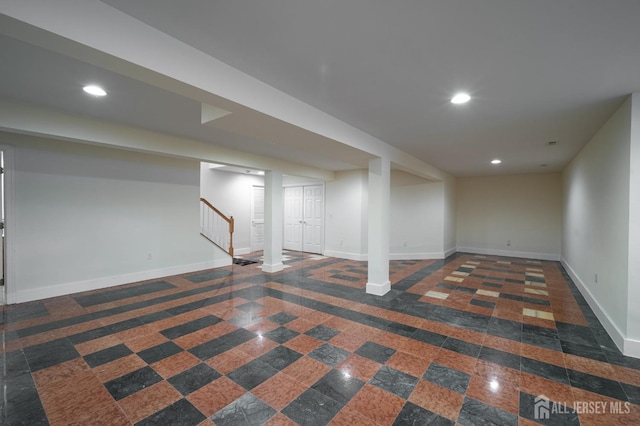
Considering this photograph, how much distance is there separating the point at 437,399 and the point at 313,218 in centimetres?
699

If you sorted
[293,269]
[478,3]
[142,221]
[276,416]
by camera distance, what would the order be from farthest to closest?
[293,269] < [142,221] < [276,416] < [478,3]

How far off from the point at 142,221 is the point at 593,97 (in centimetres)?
655

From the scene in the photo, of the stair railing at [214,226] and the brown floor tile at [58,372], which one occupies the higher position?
the stair railing at [214,226]

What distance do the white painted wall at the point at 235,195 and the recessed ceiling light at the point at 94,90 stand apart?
4802mm

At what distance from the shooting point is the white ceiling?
1.56 m

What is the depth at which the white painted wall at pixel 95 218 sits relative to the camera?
4043mm

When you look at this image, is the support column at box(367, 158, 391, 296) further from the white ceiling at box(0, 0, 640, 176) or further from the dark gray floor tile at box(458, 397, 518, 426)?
the dark gray floor tile at box(458, 397, 518, 426)

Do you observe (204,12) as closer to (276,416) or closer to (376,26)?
(376,26)

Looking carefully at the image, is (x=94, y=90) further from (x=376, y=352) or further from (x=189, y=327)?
(x=376, y=352)

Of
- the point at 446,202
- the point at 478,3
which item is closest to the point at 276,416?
the point at 478,3

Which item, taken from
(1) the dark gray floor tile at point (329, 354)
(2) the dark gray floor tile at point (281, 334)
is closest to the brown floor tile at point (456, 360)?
(1) the dark gray floor tile at point (329, 354)

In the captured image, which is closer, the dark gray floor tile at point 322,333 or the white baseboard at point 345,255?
the dark gray floor tile at point 322,333

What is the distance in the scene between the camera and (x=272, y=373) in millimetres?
2330

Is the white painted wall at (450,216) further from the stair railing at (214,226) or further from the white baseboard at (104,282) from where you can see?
the white baseboard at (104,282)
